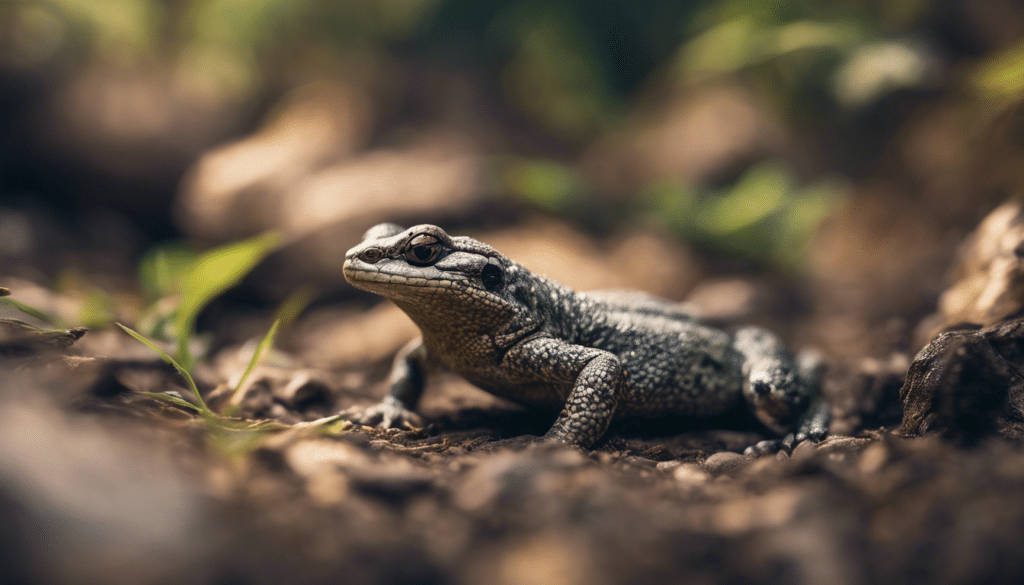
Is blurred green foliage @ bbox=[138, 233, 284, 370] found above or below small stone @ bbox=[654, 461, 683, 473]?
above

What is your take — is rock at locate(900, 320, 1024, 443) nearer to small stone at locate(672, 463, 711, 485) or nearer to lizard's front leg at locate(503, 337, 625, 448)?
small stone at locate(672, 463, 711, 485)

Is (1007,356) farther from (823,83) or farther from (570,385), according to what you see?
(823,83)

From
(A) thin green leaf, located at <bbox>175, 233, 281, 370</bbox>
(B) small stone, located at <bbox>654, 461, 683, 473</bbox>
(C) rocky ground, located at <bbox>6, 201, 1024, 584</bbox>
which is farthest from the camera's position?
(A) thin green leaf, located at <bbox>175, 233, 281, 370</bbox>

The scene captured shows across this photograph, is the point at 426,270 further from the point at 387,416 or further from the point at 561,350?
the point at 387,416

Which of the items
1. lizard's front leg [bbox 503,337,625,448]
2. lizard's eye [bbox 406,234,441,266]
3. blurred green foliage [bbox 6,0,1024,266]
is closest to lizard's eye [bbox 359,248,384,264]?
lizard's eye [bbox 406,234,441,266]

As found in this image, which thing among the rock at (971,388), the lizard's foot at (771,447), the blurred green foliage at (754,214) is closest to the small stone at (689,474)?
the lizard's foot at (771,447)

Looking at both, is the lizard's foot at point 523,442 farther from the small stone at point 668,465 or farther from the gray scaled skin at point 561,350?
the small stone at point 668,465

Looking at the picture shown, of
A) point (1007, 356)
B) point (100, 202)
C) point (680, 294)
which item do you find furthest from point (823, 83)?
point (100, 202)
